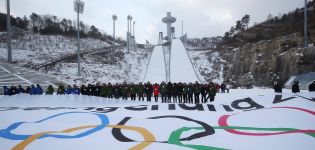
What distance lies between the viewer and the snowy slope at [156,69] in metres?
36.0

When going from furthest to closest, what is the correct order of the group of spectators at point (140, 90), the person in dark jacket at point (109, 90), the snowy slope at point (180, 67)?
the snowy slope at point (180, 67)
the person in dark jacket at point (109, 90)
the group of spectators at point (140, 90)

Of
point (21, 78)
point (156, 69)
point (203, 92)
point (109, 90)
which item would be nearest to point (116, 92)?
point (109, 90)

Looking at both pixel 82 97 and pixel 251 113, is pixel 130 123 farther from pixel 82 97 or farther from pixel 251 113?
pixel 82 97

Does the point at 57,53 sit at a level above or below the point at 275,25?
below

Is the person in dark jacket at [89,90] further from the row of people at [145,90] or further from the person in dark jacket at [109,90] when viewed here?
the person in dark jacket at [109,90]

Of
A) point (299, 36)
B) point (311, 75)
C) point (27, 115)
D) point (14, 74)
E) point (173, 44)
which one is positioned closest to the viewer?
point (27, 115)

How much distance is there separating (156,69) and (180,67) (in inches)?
144

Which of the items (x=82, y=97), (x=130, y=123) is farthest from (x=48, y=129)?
(x=82, y=97)

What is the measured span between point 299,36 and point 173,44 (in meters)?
23.5

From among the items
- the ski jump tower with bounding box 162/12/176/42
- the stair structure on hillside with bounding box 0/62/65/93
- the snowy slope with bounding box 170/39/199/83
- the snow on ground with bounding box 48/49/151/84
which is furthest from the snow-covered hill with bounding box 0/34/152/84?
the ski jump tower with bounding box 162/12/176/42

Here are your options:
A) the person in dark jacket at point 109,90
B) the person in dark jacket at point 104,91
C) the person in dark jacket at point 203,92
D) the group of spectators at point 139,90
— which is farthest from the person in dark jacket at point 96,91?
the person in dark jacket at point 203,92

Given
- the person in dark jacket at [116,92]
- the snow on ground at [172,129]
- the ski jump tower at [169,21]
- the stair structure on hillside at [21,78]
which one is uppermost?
the ski jump tower at [169,21]

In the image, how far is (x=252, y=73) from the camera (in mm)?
41781

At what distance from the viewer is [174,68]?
40344mm
